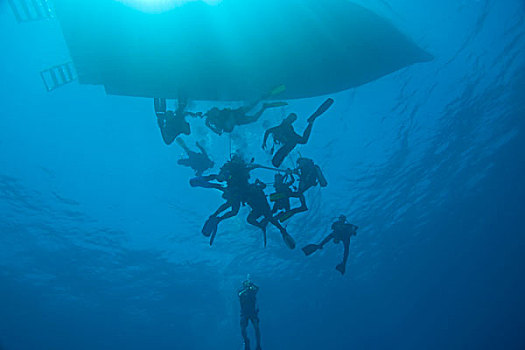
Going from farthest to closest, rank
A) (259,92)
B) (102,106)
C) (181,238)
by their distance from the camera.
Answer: (181,238)
(102,106)
(259,92)

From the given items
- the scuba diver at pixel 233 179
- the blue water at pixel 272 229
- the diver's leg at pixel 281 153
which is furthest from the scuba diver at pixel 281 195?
the blue water at pixel 272 229

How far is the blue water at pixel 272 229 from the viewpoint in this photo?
1165cm

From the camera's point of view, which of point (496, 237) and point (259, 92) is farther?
point (496, 237)

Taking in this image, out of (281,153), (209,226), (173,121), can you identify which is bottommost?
(209,226)

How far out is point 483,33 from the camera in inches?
507

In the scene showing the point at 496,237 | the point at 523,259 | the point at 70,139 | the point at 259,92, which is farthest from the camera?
the point at 523,259

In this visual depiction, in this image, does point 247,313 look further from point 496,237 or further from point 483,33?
point 496,237

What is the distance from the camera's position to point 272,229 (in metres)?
21.3

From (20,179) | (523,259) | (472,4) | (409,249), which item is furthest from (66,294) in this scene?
(523,259)

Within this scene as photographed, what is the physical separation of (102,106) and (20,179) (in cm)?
737

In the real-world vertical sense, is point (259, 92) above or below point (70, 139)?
below

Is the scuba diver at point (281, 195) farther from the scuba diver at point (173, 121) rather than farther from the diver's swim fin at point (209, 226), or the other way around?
the scuba diver at point (173, 121)

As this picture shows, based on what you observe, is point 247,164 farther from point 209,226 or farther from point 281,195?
point 209,226

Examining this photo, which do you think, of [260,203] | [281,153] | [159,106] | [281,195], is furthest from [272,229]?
[159,106]
